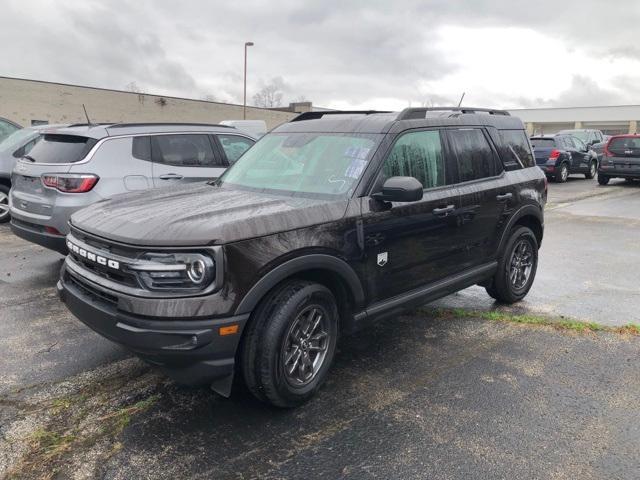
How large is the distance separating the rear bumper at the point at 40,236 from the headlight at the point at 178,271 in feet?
10.4

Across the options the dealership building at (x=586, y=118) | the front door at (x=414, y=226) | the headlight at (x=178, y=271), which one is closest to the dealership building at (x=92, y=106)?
the front door at (x=414, y=226)

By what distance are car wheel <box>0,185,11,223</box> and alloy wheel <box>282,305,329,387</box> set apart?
8118mm

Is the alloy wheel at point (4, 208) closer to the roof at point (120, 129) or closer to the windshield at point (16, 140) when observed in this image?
the windshield at point (16, 140)

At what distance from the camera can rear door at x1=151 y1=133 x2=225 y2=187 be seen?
6340mm

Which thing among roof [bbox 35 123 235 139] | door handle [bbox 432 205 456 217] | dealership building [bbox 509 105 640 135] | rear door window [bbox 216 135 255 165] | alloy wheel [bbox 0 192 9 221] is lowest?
alloy wheel [bbox 0 192 9 221]

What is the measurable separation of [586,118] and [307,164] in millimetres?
69044

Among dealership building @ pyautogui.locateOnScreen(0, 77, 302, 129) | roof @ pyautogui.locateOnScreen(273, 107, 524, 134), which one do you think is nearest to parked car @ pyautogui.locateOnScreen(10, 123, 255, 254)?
roof @ pyautogui.locateOnScreen(273, 107, 524, 134)

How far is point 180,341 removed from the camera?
279 centimetres

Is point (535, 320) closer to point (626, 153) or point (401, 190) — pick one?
point (401, 190)

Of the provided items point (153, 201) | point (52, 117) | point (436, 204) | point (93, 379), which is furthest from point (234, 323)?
point (52, 117)

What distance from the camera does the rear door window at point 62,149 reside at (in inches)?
232

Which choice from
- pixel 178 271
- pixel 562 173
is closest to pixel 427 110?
pixel 178 271

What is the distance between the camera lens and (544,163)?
1873cm

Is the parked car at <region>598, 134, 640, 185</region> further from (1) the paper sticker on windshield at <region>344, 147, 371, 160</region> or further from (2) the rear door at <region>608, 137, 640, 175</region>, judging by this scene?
(1) the paper sticker on windshield at <region>344, 147, 371, 160</region>
